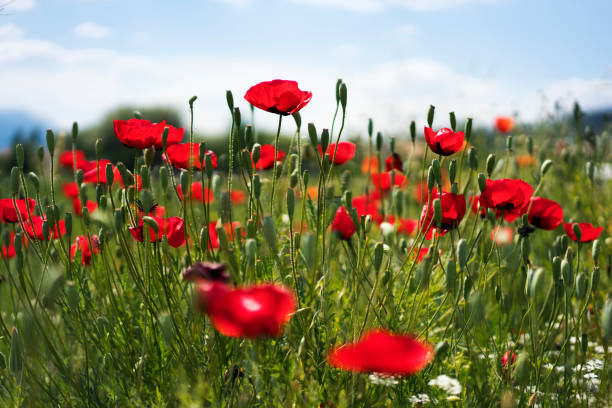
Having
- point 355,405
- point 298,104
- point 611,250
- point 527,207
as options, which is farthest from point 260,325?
point 611,250

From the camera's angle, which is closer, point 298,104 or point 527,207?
point 298,104

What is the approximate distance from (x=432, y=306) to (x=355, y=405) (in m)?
0.78

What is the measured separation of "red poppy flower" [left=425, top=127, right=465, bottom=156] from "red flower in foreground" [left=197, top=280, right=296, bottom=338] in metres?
0.89

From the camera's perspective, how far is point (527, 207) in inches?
64.7

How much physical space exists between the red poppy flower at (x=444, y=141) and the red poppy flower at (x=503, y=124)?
309 cm

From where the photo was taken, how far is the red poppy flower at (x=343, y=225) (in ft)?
4.34

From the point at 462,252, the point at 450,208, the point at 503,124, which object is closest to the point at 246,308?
the point at 462,252

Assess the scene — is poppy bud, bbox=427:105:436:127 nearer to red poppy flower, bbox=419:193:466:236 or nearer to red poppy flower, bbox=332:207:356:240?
red poppy flower, bbox=419:193:466:236

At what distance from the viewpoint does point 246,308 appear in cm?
72

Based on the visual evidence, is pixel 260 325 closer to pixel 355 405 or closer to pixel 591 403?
pixel 355 405

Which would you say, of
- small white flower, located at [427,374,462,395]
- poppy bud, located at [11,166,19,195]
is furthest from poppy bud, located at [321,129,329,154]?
poppy bud, located at [11,166,19,195]

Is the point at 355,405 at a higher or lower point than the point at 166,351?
higher

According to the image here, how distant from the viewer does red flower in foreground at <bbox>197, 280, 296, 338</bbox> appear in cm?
72

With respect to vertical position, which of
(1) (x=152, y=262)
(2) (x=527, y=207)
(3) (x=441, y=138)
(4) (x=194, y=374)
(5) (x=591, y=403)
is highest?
(3) (x=441, y=138)
